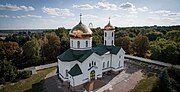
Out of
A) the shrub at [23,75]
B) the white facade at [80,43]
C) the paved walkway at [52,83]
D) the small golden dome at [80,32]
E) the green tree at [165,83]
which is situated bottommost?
the paved walkway at [52,83]

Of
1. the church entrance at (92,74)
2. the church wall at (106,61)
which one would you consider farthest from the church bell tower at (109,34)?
the church entrance at (92,74)

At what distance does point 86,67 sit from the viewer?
657 inches

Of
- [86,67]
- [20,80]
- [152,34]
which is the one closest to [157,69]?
[86,67]

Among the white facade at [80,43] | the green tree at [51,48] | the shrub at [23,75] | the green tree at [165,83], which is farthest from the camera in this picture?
the green tree at [51,48]

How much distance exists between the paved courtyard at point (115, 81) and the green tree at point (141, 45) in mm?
8410

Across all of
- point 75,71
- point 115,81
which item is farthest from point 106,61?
point 75,71

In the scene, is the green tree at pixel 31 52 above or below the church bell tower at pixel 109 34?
below

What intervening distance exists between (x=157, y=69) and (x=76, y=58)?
533 inches

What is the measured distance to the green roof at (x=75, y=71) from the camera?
15965 millimetres

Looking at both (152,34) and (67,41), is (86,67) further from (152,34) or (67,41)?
(152,34)

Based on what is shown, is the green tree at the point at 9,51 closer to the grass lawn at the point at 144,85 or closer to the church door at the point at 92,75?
the church door at the point at 92,75

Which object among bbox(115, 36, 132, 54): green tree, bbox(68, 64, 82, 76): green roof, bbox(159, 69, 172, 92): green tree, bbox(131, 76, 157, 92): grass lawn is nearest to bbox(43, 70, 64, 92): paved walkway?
bbox(68, 64, 82, 76): green roof

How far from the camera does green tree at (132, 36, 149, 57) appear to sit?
29.0 metres

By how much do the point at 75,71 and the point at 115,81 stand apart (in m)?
5.35
